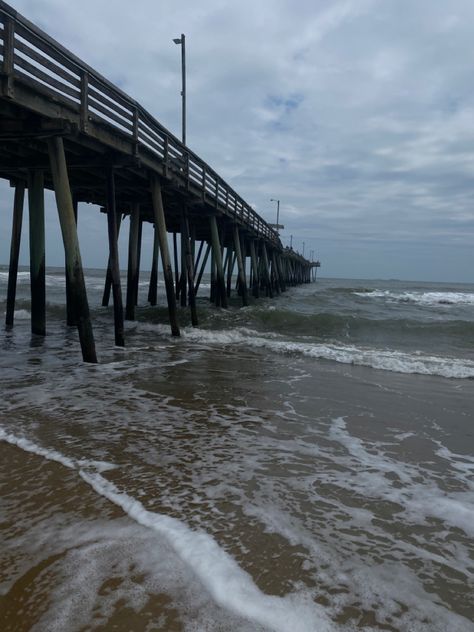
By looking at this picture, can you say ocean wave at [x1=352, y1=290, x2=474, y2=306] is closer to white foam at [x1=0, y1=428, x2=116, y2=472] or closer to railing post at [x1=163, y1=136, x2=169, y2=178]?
railing post at [x1=163, y1=136, x2=169, y2=178]

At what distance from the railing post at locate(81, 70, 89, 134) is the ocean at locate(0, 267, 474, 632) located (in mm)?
4107

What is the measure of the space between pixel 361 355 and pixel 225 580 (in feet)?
30.5

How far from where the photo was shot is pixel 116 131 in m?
8.97

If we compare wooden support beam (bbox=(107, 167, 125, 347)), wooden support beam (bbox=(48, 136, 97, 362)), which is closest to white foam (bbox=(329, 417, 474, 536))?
wooden support beam (bbox=(48, 136, 97, 362))

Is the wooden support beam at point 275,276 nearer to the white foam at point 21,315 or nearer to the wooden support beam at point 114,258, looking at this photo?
the white foam at point 21,315

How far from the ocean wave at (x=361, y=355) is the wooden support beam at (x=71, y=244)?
460 centimetres

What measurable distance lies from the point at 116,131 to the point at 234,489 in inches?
301

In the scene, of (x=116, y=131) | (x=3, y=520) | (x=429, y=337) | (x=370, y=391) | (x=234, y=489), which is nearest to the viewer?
(x=3, y=520)

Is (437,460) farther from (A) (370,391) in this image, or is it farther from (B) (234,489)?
(A) (370,391)

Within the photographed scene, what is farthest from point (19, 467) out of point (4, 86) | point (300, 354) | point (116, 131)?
point (300, 354)

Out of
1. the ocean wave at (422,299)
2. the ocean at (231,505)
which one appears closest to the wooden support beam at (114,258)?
the ocean at (231,505)

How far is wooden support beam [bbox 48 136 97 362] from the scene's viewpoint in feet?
26.3

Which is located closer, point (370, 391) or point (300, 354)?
point (370, 391)

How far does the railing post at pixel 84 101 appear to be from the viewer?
7.65 meters
